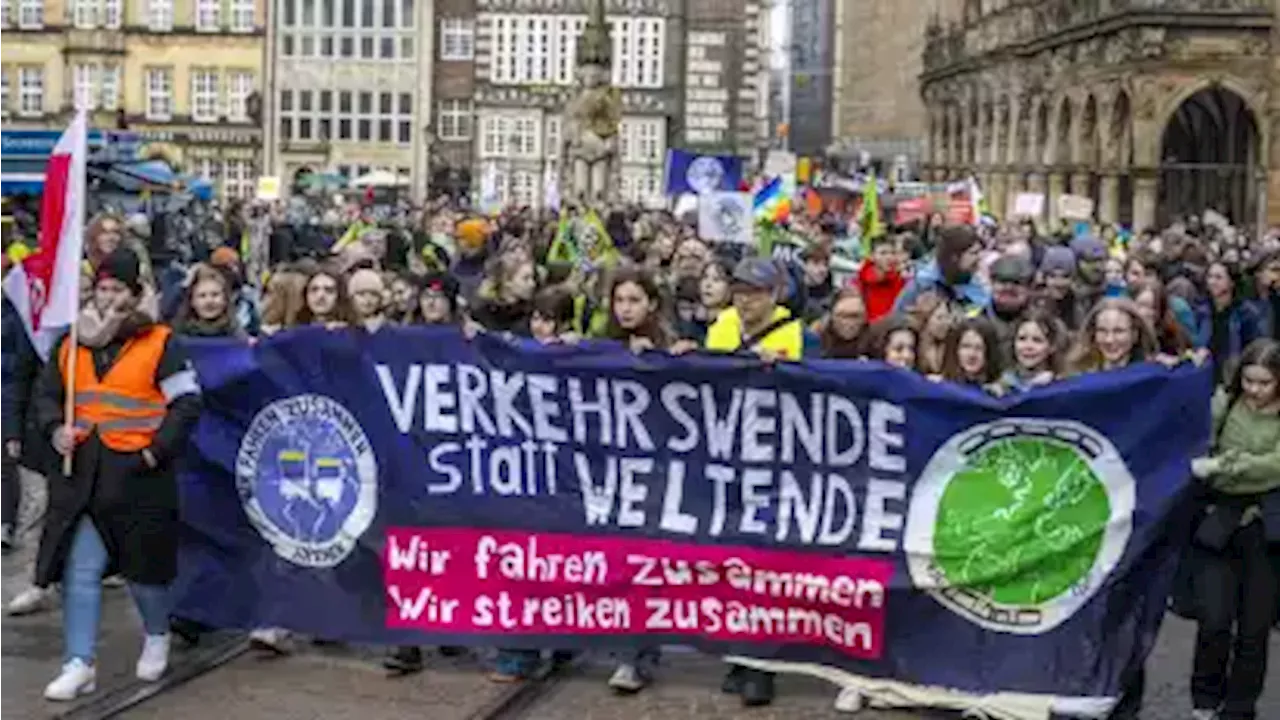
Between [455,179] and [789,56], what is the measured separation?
107 metres

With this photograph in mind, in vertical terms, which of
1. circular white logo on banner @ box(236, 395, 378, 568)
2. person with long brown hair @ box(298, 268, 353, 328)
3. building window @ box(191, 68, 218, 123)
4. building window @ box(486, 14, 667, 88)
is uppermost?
building window @ box(486, 14, 667, 88)

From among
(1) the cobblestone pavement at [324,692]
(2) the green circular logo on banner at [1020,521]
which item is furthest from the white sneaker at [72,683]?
(2) the green circular logo on banner at [1020,521]

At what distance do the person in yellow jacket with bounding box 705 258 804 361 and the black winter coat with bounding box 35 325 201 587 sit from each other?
246 centimetres

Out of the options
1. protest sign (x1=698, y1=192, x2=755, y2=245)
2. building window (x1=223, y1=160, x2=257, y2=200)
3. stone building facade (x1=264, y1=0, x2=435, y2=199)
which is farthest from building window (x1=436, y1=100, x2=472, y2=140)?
protest sign (x1=698, y1=192, x2=755, y2=245)

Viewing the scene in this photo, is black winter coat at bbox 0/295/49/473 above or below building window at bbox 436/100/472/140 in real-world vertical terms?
below

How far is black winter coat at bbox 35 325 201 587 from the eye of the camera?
1017cm

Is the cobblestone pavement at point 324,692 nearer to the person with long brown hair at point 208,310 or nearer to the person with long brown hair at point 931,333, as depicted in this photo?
the person with long brown hair at point 208,310

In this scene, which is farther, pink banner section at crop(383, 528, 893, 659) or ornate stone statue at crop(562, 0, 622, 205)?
ornate stone statue at crop(562, 0, 622, 205)

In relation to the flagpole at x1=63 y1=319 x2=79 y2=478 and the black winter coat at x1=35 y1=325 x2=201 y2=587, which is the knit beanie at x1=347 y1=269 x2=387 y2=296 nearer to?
the black winter coat at x1=35 y1=325 x2=201 y2=587

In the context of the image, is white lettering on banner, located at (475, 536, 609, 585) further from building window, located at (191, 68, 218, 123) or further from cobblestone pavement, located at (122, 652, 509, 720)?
building window, located at (191, 68, 218, 123)

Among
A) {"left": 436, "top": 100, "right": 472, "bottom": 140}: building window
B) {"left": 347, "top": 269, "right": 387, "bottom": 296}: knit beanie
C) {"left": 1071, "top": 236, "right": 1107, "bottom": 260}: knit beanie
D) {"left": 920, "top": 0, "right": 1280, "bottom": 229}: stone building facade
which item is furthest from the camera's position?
{"left": 436, "top": 100, "right": 472, "bottom": 140}: building window

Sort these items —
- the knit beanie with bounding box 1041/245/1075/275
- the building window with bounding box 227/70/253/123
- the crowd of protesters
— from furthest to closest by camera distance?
the building window with bounding box 227/70/253/123 → the knit beanie with bounding box 1041/245/1075/275 → the crowd of protesters

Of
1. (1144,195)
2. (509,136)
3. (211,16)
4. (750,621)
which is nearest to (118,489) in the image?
(750,621)

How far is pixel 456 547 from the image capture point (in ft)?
35.4
